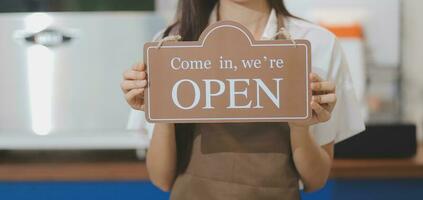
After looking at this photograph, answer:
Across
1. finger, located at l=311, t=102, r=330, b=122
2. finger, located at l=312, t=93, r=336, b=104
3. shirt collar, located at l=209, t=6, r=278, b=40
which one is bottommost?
finger, located at l=311, t=102, r=330, b=122

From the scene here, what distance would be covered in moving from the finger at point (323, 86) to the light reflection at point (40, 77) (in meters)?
0.66

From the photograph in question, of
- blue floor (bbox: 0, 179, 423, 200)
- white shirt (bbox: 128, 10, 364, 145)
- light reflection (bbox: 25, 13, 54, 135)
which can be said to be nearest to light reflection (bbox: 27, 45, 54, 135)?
light reflection (bbox: 25, 13, 54, 135)

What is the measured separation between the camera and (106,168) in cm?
120

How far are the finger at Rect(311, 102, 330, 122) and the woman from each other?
2 centimetres

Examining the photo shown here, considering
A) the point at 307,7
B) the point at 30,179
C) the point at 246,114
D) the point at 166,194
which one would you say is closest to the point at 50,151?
the point at 30,179

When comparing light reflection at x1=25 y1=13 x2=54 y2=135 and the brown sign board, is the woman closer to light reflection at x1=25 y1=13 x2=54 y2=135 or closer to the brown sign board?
the brown sign board

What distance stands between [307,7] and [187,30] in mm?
548

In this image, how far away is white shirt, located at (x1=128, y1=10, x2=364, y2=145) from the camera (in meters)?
0.86

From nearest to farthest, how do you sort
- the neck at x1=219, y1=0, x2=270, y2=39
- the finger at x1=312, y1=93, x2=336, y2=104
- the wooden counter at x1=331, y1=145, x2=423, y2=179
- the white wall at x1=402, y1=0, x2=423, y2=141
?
the finger at x1=312, y1=93, x2=336, y2=104 → the neck at x1=219, y1=0, x2=270, y2=39 → the wooden counter at x1=331, y1=145, x2=423, y2=179 → the white wall at x1=402, y1=0, x2=423, y2=141

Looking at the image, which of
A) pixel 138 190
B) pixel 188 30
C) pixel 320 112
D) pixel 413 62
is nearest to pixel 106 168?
pixel 138 190

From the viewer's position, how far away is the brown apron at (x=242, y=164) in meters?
0.82

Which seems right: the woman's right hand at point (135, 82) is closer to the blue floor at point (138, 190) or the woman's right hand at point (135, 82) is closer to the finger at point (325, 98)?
the finger at point (325, 98)

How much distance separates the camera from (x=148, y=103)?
760mm

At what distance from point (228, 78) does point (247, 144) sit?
11 centimetres
